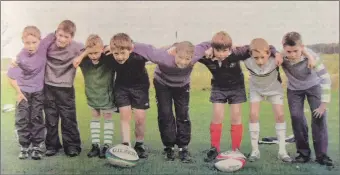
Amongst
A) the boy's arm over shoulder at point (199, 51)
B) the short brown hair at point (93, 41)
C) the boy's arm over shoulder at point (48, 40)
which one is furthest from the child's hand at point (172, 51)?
the boy's arm over shoulder at point (48, 40)

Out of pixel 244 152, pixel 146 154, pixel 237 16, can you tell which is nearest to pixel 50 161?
pixel 146 154

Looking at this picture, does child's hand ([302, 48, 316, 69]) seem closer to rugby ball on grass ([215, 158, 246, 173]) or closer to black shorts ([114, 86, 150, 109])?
rugby ball on grass ([215, 158, 246, 173])

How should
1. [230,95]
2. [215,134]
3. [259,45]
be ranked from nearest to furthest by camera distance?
[259,45] < [230,95] < [215,134]

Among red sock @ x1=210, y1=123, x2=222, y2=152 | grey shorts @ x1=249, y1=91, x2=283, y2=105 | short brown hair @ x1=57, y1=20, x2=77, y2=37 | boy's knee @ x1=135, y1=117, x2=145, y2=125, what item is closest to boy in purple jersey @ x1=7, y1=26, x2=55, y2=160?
short brown hair @ x1=57, y1=20, x2=77, y2=37

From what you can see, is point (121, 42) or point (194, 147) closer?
point (121, 42)

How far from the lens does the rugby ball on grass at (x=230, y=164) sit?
5.46 m

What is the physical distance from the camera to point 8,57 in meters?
5.70

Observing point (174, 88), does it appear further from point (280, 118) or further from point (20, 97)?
point (20, 97)

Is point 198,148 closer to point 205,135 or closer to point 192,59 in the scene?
point 205,135

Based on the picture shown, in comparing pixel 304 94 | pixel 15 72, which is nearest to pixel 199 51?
pixel 304 94

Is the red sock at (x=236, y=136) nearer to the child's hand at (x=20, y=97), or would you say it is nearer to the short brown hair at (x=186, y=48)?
the short brown hair at (x=186, y=48)

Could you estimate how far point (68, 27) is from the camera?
552 cm

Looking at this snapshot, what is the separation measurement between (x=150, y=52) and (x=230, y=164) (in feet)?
4.23

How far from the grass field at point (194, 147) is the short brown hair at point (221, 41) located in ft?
0.78
